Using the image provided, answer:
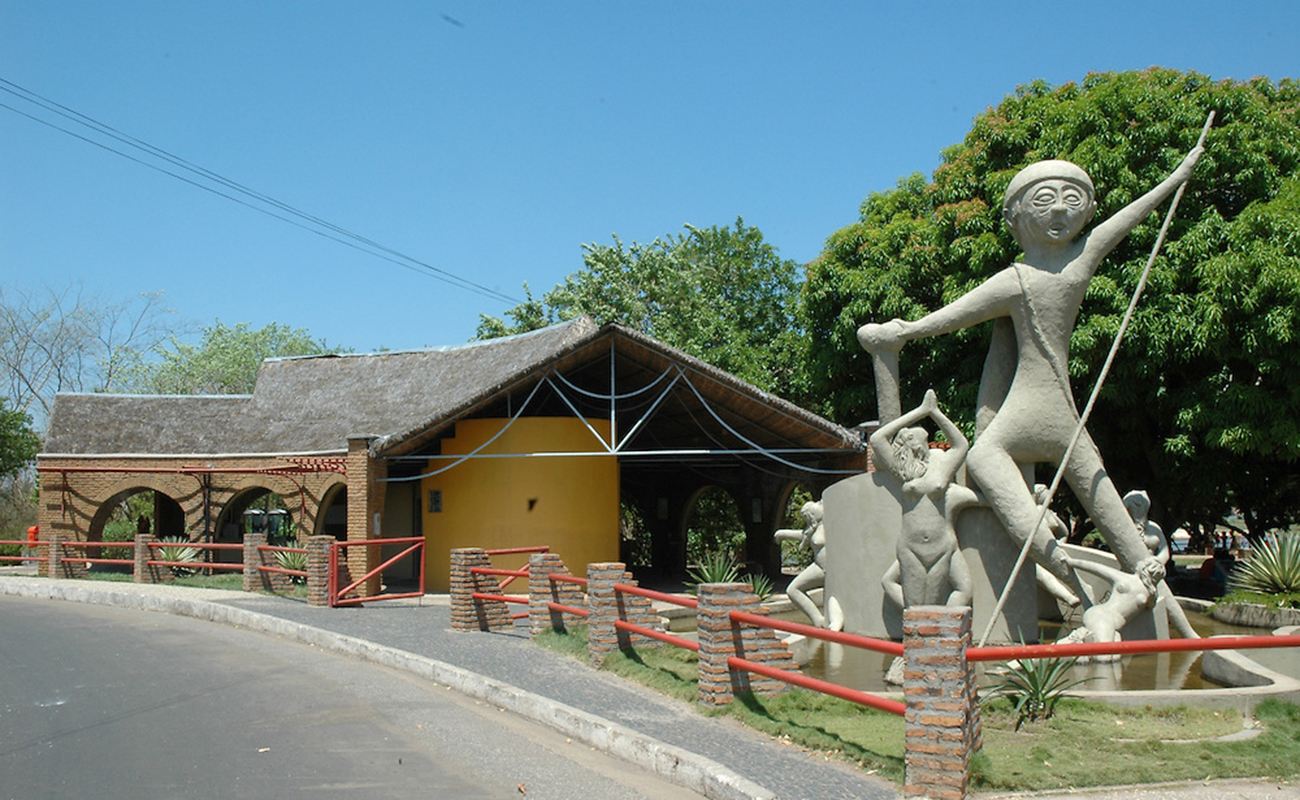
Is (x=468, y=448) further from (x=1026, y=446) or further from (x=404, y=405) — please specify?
(x=1026, y=446)

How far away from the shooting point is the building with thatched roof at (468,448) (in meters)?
19.8

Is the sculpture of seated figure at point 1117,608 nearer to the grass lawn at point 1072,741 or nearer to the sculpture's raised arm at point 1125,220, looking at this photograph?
the grass lawn at point 1072,741

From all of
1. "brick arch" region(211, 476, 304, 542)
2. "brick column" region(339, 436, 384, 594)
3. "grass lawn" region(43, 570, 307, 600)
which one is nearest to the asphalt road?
"brick column" region(339, 436, 384, 594)

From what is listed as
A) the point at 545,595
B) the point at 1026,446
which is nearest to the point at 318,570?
the point at 545,595

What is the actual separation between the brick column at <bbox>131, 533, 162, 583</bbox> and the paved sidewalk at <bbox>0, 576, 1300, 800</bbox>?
13.9ft

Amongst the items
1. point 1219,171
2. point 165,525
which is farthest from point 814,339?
point 165,525

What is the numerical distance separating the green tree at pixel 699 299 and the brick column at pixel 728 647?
21414mm

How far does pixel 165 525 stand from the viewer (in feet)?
102

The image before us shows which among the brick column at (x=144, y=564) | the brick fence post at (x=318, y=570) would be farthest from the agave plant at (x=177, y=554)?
the brick fence post at (x=318, y=570)

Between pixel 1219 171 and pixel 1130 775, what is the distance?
14755 mm

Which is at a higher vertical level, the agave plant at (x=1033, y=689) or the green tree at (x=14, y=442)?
the green tree at (x=14, y=442)

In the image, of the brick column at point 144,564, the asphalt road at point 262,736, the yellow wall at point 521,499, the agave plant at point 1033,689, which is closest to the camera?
the asphalt road at point 262,736

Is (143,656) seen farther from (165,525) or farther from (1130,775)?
(165,525)

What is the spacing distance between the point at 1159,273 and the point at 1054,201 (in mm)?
7881
